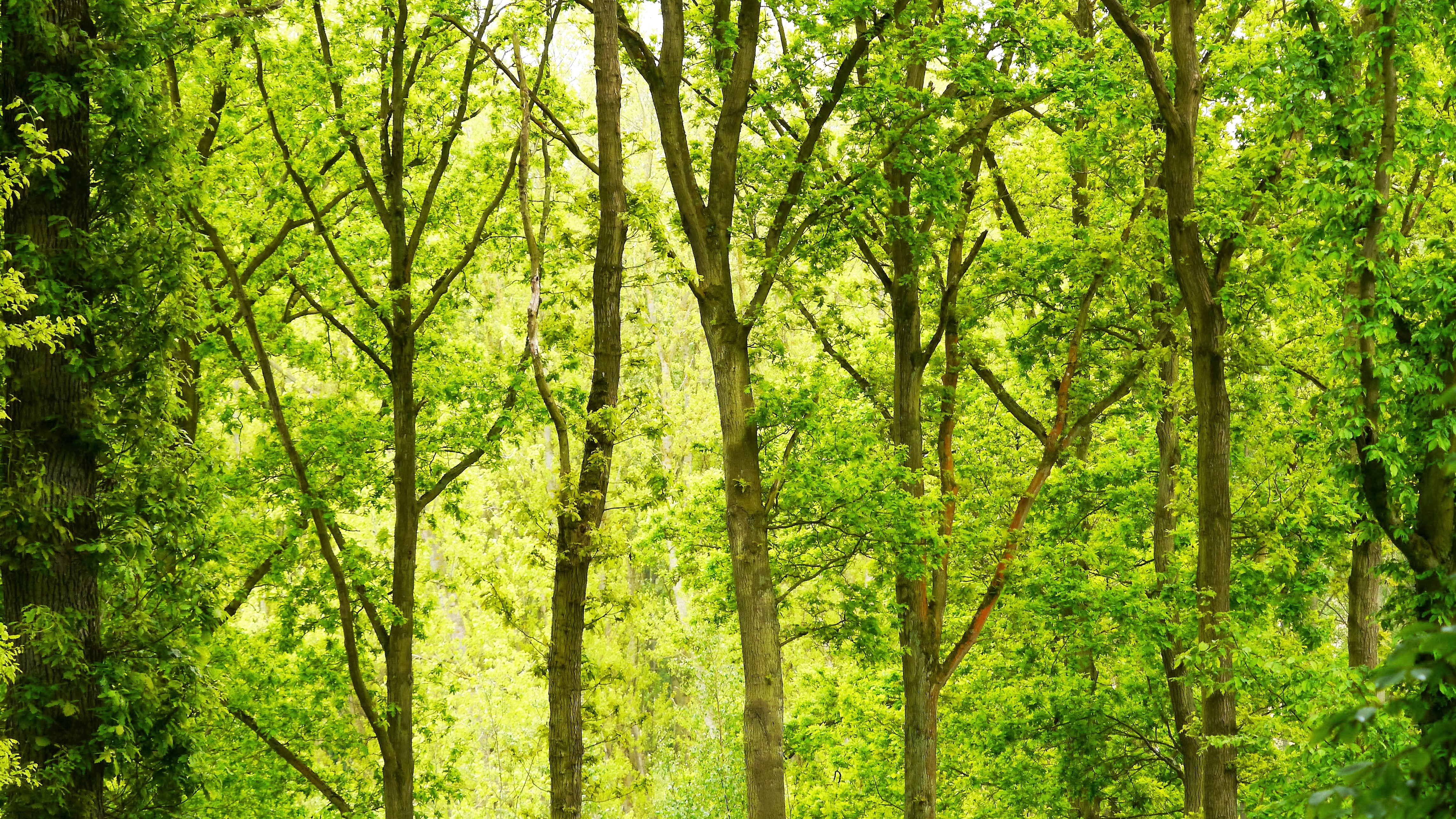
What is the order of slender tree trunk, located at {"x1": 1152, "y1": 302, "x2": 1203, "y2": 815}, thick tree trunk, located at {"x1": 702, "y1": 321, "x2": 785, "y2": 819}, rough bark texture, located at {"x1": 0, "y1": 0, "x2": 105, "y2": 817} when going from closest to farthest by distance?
rough bark texture, located at {"x1": 0, "y1": 0, "x2": 105, "y2": 817} < thick tree trunk, located at {"x1": 702, "y1": 321, "x2": 785, "y2": 819} < slender tree trunk, located at {"x1": 1152, "y1": 302, "x2": 1203, "y2": 815}

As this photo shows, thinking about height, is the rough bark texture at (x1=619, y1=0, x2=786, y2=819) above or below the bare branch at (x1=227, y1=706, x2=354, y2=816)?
above

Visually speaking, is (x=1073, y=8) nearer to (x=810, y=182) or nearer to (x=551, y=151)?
(x=810, y=182)

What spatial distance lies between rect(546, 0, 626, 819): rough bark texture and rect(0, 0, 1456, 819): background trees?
6cm

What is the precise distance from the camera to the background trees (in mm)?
9125

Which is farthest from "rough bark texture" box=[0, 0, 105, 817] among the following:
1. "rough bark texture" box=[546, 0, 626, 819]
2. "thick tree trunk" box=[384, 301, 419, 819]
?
"rough bark texture" box=[546, 0, 626, 819]

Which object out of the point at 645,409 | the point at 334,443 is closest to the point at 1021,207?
the point at 645,409

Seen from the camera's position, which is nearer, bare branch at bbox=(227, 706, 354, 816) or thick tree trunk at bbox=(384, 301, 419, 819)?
thick tree trunk at bbox=(384, 301, 419, 819)

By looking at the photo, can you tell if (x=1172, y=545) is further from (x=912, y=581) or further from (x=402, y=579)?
(x=402, y=579)

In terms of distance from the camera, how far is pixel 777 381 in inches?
698

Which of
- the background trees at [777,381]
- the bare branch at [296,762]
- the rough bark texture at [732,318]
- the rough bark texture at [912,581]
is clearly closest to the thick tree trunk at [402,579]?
the background trees at [777,381]

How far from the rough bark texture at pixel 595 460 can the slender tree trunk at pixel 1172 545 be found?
659 centimetres

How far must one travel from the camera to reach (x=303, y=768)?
13820 mm

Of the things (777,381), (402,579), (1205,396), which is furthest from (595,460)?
(1205,396)

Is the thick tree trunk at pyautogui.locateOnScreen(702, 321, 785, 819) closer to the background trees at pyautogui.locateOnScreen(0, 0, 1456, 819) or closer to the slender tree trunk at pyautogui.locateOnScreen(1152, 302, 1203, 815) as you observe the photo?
the background trees at pyautogui.locateOnScreen(0, 0, 1456, 819)
